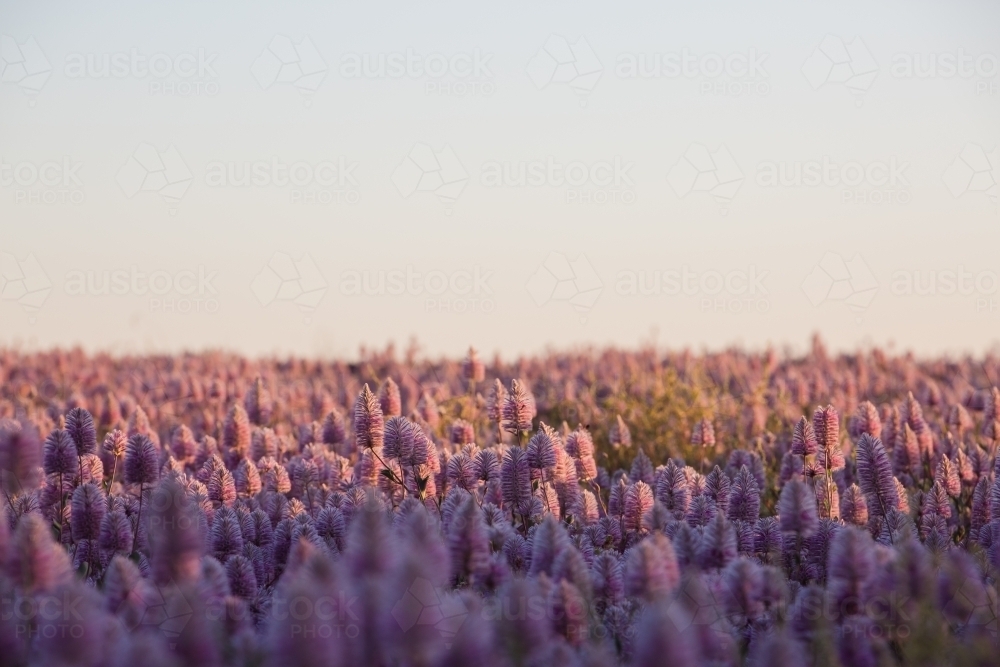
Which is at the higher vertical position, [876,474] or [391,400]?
[391,400]

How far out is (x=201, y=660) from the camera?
12.0ft

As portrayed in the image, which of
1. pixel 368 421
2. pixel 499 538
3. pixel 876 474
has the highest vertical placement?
pixel 368 421

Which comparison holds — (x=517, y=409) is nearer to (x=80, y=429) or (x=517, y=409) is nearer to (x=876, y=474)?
(x=876, y=474)

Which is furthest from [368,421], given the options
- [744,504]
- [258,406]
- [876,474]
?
[258,406]

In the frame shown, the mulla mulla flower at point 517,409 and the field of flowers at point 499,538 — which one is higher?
the mulla mulla flower at point 517,409

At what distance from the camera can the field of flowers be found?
3723 mm

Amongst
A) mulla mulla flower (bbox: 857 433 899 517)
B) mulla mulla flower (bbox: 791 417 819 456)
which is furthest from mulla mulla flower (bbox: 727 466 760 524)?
mulla mulla flower (bbox: 791 417 819 456)

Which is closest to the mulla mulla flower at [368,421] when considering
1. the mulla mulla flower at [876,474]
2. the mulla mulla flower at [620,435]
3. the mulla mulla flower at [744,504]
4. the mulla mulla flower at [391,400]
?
the mulla mulla flower at [391,400]

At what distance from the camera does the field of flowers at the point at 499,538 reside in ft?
12.2

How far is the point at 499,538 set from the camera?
6.15 metres

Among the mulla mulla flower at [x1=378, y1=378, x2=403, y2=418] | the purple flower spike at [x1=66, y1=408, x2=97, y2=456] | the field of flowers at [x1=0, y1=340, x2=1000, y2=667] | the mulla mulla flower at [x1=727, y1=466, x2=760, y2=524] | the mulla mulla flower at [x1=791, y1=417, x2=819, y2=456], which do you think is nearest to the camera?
the field of flowers at [x1=0, y1=340, x2=1000, y2=667]

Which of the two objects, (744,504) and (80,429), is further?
(80,429)

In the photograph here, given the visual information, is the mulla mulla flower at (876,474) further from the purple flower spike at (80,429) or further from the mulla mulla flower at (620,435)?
the purple flower spike at (80,429)

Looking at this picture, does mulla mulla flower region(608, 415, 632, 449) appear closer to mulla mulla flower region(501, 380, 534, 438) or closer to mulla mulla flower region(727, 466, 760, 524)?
mulla mulla flower region(501, 380, 534, 438)
